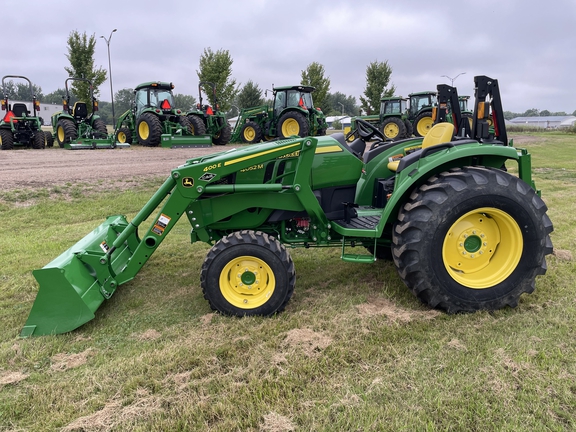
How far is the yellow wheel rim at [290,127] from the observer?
1798 centimetres

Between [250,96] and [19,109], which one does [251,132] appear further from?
[250,96]

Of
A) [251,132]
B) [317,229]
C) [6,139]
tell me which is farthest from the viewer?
[251,132]

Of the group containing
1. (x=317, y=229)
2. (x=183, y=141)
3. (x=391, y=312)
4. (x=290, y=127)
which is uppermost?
(x=290, y=127)

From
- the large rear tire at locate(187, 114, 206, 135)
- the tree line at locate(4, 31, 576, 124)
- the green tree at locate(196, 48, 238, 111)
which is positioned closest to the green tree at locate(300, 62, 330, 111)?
the tree line at locate(4, 31, 576, 124)

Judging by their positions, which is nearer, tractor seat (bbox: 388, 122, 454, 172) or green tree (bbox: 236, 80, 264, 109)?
tractor seat (bbox: 388, 122, 454, 172)

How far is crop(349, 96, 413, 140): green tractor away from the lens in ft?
69.3

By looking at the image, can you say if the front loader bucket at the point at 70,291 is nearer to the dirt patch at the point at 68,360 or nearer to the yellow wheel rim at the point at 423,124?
the dirt patch at the point at 68,360

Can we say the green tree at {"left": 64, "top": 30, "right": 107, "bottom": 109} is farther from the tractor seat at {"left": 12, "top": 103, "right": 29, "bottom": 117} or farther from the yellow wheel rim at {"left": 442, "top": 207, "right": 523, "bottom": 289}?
the yellow wheel rim at {"left": 442, "top": 207, "right": 523, "bottom": 289}

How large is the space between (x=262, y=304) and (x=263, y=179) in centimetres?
108

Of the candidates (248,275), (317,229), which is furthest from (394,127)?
(248,275)

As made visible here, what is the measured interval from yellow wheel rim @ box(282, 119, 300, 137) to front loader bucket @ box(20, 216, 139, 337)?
49.2 ft

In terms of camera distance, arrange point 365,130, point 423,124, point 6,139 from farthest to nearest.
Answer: point 423,124, point 6,139, point 365,130

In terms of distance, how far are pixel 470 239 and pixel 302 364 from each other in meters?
1.79

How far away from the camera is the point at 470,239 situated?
346 centimetres
